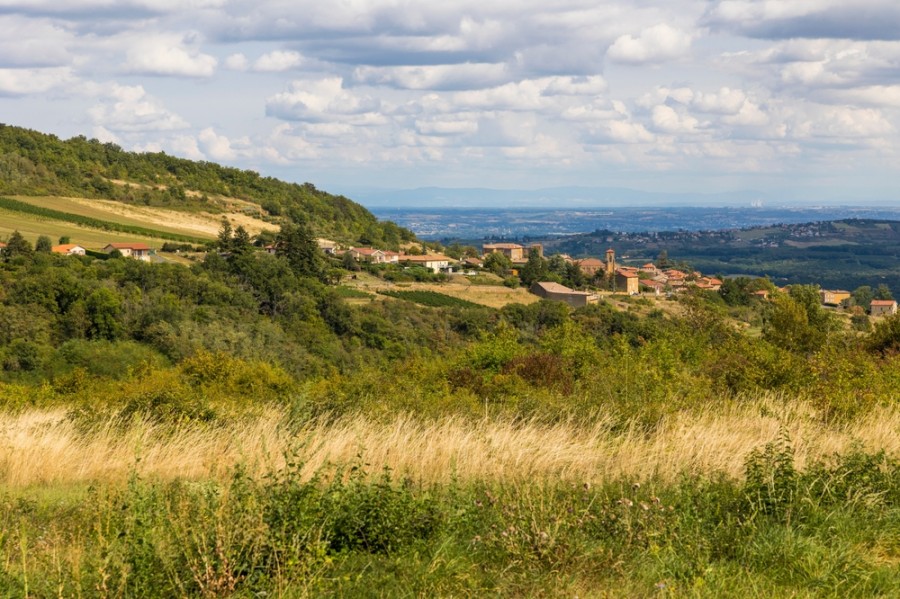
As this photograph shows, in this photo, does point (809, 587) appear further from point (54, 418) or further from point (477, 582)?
point (54, 418)

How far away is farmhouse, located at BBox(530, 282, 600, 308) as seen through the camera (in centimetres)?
8138

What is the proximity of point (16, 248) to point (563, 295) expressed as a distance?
159 feet

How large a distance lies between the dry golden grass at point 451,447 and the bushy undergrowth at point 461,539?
1.70ft

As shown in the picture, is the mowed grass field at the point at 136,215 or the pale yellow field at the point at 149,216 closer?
the mowed grass field at the point at 136,215

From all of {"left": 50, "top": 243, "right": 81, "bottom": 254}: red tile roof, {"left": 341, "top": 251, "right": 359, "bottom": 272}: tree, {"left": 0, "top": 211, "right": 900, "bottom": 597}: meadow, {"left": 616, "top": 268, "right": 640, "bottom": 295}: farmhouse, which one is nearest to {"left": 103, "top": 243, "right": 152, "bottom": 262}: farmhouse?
{"left": 50, "top": 243, "right": 81, "bottom": 254}: red tile roof

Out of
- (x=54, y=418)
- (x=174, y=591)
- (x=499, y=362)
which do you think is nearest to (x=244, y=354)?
(x=499, y=362)

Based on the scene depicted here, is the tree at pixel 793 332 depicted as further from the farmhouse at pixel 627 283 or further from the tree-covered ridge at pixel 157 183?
the tree-covered ridge at pixel 157 183

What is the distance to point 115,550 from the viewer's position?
4.07 m

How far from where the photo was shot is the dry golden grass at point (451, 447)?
6043mm

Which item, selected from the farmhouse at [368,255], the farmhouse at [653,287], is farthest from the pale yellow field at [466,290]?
the farmhouse at [653,287]

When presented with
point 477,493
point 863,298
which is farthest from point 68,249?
point 863,298

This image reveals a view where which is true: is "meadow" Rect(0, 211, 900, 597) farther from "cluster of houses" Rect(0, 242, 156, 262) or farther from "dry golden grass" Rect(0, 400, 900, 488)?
"cluster of houses" Rect(0, 242, 156, 262)

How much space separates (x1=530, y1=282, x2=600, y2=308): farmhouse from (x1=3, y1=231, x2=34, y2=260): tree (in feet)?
148

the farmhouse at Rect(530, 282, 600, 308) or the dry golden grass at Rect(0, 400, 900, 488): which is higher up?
the dry golden grass at Rect(0, 400, 900, 488)
